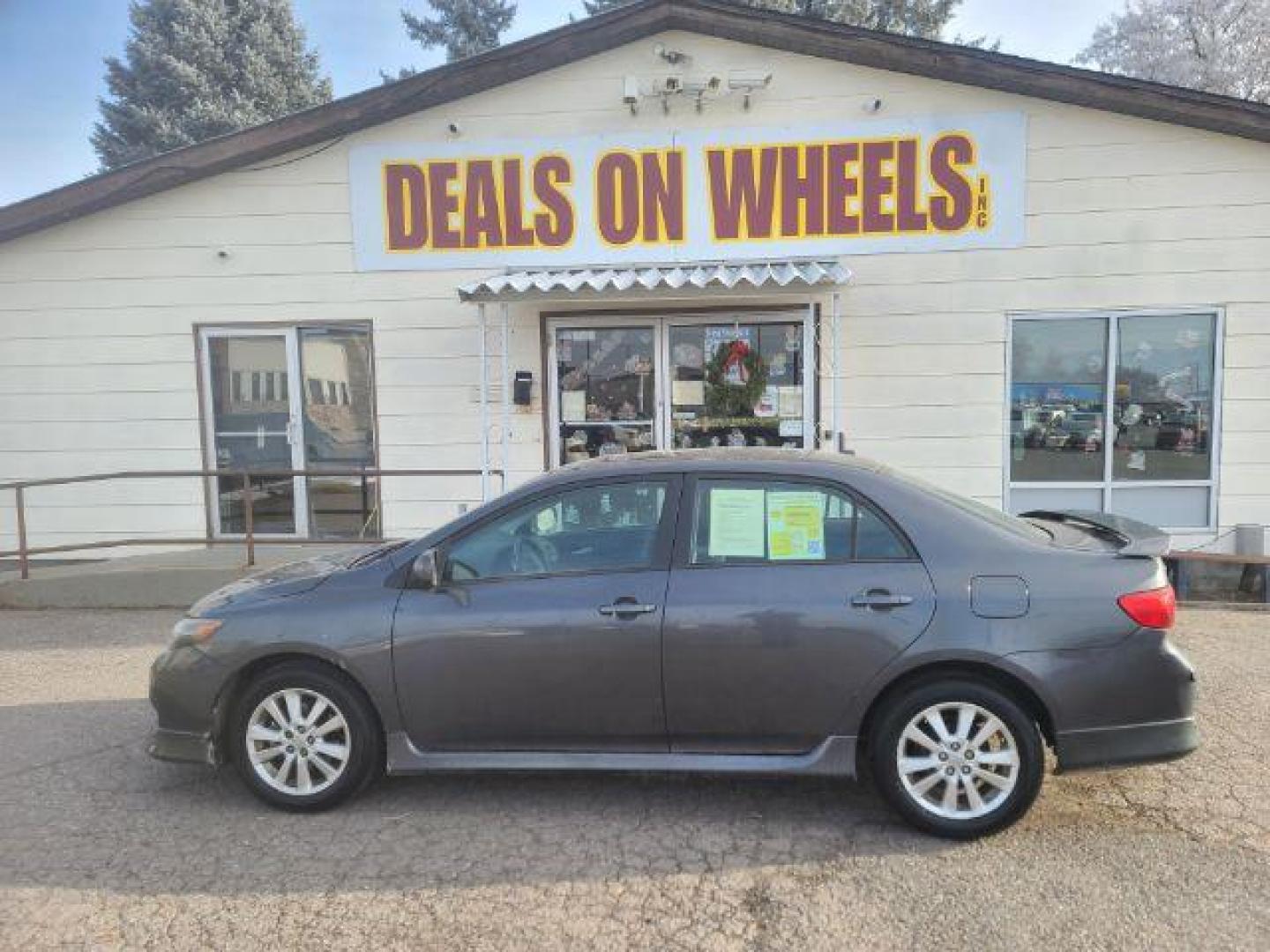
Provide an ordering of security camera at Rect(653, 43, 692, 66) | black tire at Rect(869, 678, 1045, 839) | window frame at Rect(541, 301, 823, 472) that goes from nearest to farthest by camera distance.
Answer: black tire at Rect(869, 678, 1045, 839)
security camera at Rect(653, 43, 692, 66)
window frame at Rect(541, 301, 823, 472)

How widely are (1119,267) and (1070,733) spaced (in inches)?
225

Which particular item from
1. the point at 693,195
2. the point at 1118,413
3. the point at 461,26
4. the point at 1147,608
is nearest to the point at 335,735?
the point at 1147,608

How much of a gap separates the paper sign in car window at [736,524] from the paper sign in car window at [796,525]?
0.05m

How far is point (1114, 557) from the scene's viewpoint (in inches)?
145

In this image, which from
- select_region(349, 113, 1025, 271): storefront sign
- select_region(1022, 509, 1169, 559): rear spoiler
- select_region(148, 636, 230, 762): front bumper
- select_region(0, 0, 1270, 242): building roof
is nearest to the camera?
select_region(1022, 509, 1169, 559): rear spoiler

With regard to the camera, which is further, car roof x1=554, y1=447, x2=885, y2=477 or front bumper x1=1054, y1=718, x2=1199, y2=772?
car roof x1=554, y1=447, x2=885, y2=477

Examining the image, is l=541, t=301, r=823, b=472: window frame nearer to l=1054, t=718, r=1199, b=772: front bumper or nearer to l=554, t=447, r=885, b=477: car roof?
l=554, t=447, r=885, b=477: car roof

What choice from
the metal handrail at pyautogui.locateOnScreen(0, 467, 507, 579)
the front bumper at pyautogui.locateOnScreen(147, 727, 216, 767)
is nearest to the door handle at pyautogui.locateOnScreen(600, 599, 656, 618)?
the front bumper at pyautogui.locateOnScreen(147, 727, 216, 767)

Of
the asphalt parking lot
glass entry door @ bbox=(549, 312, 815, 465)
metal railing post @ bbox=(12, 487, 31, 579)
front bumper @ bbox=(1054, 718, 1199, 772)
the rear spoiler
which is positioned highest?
glass entry door @ bbox=(549, 312, 815, 465)

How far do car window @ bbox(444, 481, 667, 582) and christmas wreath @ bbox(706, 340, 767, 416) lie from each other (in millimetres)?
4495

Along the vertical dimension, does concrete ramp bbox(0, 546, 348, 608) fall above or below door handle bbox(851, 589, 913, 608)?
below

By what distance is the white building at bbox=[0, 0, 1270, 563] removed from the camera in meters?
7.87

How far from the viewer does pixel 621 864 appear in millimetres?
3463

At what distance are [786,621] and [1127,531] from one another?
1.65 m
